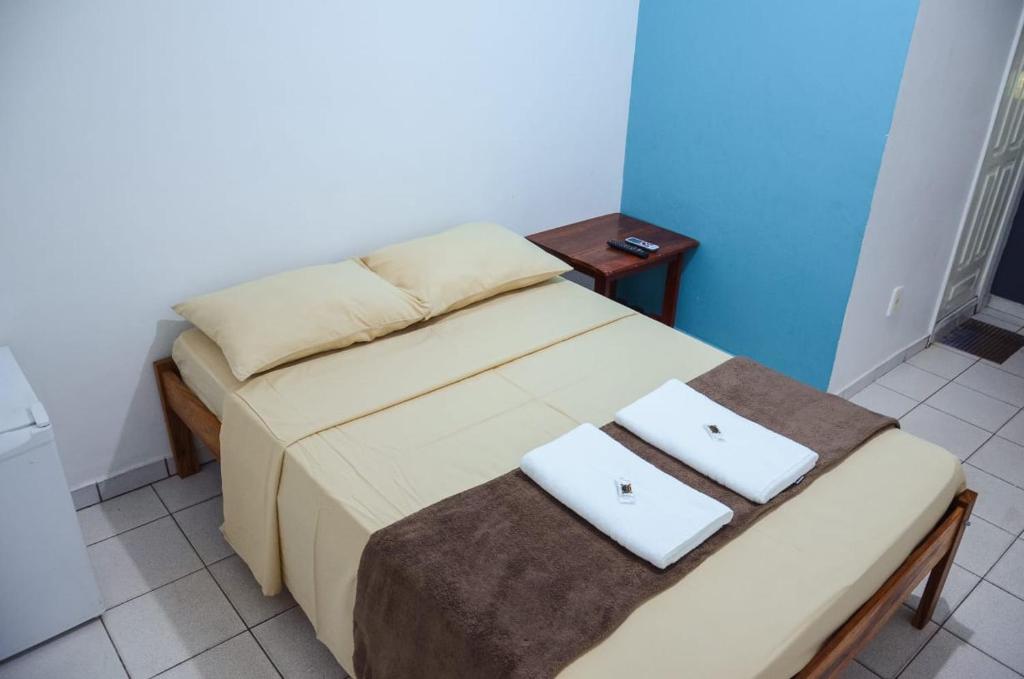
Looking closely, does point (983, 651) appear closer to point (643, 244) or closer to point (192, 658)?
point (643, 244)

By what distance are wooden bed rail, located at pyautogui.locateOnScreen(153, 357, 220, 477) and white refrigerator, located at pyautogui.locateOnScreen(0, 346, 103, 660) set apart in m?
0.44

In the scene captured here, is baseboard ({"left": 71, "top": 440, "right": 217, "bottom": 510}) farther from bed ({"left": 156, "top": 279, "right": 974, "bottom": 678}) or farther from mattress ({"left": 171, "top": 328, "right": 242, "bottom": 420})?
mattress ({"left": 171, "top": 328, "right": 242, "bottom": 420})

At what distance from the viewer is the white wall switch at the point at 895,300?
318cm

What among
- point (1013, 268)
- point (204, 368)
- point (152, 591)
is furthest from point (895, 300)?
point (152, 591)

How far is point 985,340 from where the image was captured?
3.77m

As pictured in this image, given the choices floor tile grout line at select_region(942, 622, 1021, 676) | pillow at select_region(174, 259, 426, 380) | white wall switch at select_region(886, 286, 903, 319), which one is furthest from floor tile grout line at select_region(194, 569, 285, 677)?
white wall switch at select_region(886, 286, 903, 319)

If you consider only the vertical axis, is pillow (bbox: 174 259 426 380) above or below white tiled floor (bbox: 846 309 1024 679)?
above

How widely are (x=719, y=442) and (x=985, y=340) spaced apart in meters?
2.57

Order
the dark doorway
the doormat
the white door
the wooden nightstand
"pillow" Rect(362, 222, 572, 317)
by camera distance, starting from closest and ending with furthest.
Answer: "pillow" Rect(362, 222, 572, 317), the wooden nightstand, the white door, the doormat, the dark doorway

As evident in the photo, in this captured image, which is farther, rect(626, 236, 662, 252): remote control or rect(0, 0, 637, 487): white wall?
rect(626, 236, 662, 252): remote control

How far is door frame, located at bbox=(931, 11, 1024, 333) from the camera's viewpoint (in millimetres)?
3193

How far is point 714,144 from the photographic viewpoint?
320 centimetres

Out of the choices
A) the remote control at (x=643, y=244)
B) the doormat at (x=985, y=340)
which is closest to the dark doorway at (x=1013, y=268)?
the doormat at (x=985, y=340)

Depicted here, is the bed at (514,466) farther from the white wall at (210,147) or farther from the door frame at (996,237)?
the door frame at (996,237)
